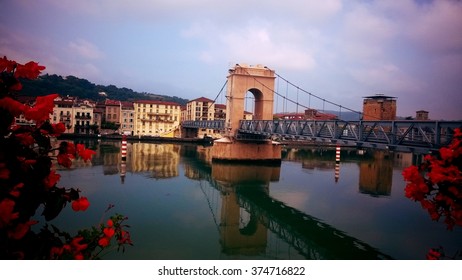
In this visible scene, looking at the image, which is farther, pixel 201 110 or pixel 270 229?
pixel 201 110

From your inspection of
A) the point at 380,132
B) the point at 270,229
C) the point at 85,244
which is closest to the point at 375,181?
the point at 380,132

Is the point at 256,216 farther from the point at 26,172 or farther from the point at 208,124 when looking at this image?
the point at 208,124

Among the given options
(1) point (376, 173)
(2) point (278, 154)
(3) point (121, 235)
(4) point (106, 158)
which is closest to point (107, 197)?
(3) point (121, 235)

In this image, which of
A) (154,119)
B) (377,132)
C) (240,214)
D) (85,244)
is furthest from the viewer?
(154,119)

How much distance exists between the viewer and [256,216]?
9.09 metres

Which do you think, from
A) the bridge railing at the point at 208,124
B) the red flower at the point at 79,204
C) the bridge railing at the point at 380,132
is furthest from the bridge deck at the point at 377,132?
the bridge railing at the point at 208,124

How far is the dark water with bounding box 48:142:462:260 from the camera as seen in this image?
6.16 meters

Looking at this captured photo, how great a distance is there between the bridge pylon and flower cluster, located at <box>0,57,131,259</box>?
18.1 meters

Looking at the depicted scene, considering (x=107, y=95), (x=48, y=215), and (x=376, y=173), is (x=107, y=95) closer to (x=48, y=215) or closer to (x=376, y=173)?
(x=376, y=173)

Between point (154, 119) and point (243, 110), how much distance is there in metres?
22.9

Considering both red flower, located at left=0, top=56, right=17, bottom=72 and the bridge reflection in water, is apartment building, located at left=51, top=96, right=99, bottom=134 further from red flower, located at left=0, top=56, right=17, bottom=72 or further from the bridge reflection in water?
red flower, located at left=0, top=56, right=17, bottom=72

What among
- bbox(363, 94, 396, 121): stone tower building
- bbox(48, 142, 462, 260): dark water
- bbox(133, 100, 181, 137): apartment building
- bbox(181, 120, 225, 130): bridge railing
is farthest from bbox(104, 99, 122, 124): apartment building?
bbox(363, 94, 396, 121): stone tower building

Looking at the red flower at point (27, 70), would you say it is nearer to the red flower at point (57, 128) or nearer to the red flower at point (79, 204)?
the red flower at point (57, 128)

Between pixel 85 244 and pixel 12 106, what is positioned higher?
pixel 12 106
